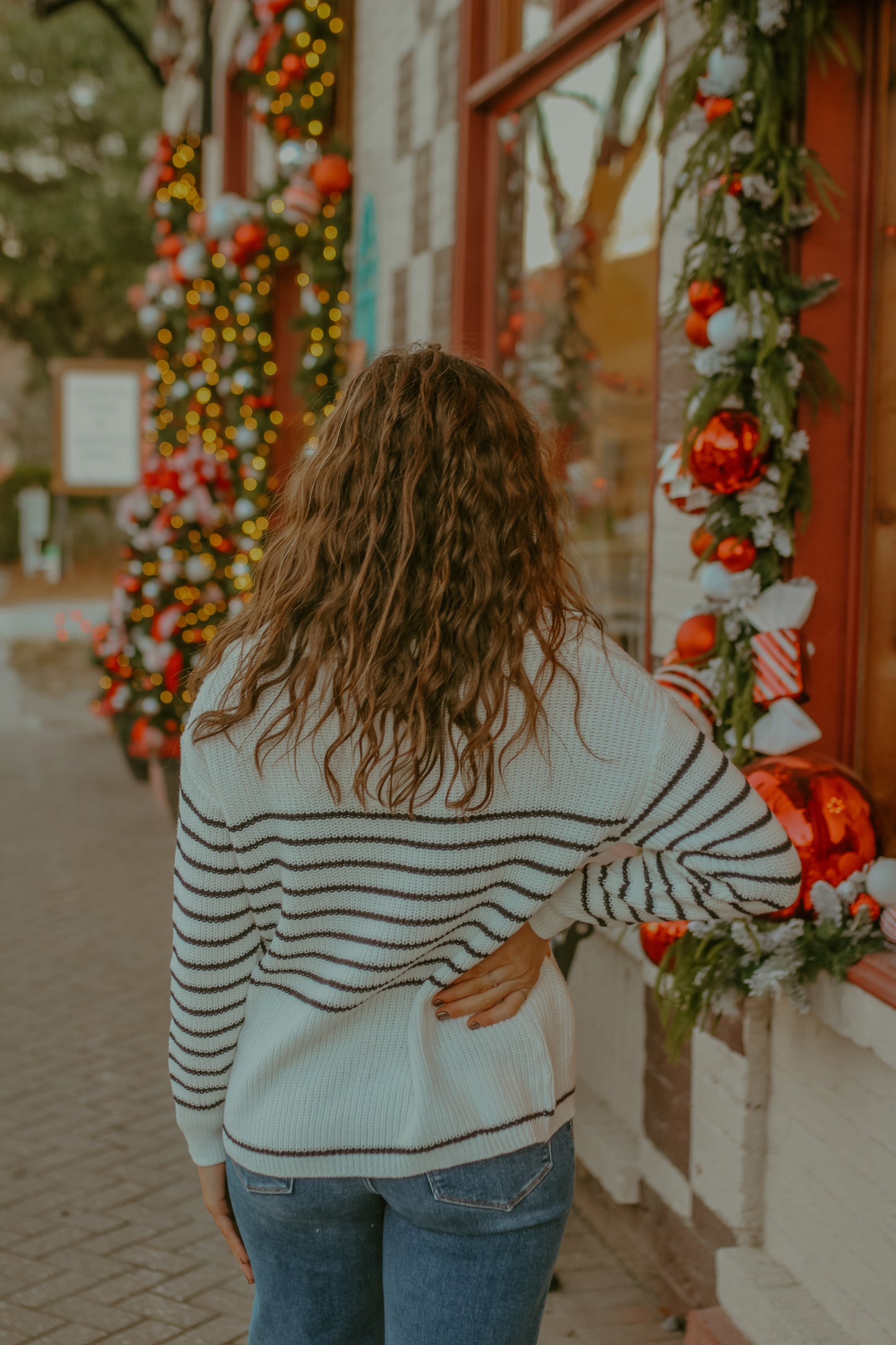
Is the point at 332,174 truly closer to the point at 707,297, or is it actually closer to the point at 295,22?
the point at 295,22

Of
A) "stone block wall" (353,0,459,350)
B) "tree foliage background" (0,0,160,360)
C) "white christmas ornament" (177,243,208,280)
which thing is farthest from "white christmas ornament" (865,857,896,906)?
"tree foliage background" (0,0,160,360)

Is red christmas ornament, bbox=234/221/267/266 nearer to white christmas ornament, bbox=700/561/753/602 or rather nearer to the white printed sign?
the white printed sign

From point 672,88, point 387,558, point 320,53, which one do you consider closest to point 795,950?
point 387,558

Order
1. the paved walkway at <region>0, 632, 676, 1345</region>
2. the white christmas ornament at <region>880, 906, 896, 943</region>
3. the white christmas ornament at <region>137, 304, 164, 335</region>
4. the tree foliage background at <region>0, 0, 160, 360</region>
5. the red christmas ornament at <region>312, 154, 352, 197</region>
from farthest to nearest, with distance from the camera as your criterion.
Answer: the tree foliage background at <region>0, 0, 160, 360</region>, the white christmas ornament at <region>137, 304, 164, 335</region>, the red christmas ornament at <region>312, 154, 352, 197</region>, the paved walkway at <region>0, 632, 676, 1345</region>, the white christmas ornament at <region>880, 906, 896, 943</region>

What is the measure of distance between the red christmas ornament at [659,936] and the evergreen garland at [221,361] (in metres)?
4.10

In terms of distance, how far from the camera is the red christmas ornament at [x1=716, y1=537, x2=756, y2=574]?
278 centimetres

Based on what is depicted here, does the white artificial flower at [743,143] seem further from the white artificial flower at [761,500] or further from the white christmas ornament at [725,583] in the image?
the white christmas ornament at [725,583]

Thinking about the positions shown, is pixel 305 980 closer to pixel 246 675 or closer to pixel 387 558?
pixel 246 675

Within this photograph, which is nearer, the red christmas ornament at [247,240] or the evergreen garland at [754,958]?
the evergreen garland at [754,958]

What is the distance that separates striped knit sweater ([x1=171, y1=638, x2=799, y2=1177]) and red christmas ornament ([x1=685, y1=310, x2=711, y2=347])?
4.80 feet

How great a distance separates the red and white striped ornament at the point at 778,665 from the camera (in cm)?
271

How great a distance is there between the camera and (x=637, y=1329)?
311 cm

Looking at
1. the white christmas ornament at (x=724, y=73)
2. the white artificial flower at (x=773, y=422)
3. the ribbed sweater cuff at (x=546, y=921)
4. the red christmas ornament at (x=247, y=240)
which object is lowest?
the ribbed sweater cuff at (x=546, y=921)

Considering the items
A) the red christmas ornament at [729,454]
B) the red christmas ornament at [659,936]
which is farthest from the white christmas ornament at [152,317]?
the red christmas ornament at [659,936]
